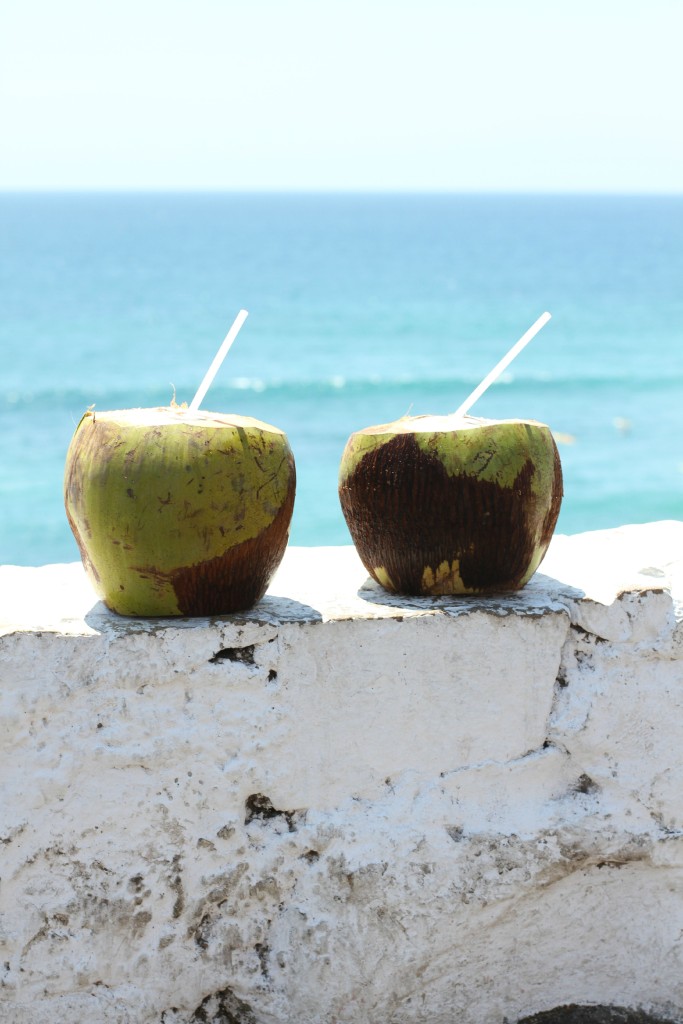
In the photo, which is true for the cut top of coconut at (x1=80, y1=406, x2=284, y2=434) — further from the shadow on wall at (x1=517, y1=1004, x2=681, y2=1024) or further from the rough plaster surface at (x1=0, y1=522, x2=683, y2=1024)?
the shadow on wall at (x1=517, y1=1004, x2=681, y2=1024)

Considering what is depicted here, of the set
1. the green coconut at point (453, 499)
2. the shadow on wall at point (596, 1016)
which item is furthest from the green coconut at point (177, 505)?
the shadow on wall at point (596, 1016)

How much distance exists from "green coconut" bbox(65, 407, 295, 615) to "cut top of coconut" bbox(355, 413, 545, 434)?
0.16 meters

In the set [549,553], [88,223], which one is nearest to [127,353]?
[549,553]

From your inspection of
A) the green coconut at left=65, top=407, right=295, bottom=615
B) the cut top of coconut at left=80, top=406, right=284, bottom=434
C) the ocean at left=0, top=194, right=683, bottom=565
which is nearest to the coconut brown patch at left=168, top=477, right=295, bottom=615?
the green coconut at left=65, top=407, right=295, bottom=615

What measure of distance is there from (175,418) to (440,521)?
415 mm

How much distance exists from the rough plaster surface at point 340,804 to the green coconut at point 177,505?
0.19 ft

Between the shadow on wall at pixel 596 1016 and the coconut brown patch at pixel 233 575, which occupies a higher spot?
the coconut brown patch at pixel 233 575

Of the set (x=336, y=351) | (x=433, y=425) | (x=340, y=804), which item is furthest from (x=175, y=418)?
(x=336, y=351)

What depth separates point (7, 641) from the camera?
65.6 inches

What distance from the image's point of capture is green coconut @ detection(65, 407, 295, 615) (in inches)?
65.2

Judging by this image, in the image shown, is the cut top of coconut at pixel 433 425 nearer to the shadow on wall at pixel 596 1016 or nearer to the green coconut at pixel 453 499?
the green coconut at pixel 453 499

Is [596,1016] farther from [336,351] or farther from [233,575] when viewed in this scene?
[336,351]

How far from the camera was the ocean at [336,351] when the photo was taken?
10.8m

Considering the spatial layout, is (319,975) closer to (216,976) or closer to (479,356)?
(216,976)
